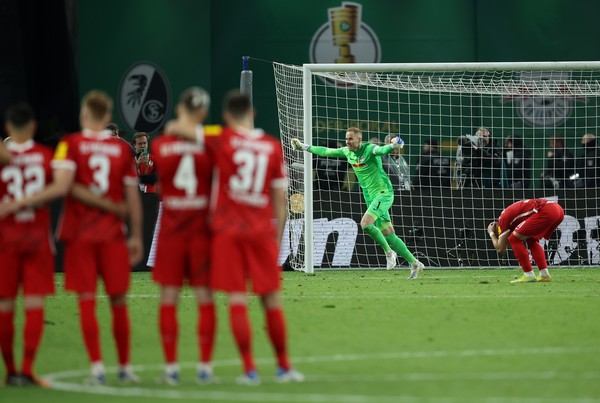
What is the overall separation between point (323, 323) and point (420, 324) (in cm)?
92

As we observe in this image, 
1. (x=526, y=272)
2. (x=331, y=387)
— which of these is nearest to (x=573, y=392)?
(x=331, y=387)

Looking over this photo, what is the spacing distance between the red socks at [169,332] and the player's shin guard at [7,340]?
1.03m

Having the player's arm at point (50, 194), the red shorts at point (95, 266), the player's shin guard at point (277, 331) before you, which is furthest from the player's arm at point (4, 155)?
the player's shin guard at point (277, 331)

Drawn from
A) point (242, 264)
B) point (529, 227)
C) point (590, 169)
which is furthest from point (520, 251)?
point (242, 264)

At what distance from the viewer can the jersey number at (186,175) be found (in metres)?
8.03

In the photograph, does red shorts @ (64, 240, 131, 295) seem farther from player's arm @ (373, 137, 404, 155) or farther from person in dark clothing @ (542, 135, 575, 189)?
person in dark clothing @ (542, 135, 575, 189)

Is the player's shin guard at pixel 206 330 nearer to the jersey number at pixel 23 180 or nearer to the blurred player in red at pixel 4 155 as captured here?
the jersey number at pixel 23 180

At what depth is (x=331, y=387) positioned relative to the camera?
775cm

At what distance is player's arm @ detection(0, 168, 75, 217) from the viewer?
793 centimetres

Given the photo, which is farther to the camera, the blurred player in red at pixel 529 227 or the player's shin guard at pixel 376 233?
the player's shin guard at pixel 376 233

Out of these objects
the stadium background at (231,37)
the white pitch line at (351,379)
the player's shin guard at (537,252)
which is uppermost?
the stadium background at (231,37)

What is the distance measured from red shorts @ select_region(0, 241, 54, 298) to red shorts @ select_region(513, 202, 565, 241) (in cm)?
941

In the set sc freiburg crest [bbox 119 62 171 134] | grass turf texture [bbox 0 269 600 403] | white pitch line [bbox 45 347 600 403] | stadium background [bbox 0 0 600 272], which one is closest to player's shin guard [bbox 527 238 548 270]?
grass turf texture [bbox 0 269 600 403]

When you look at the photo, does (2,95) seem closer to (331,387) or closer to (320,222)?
(320,222)
